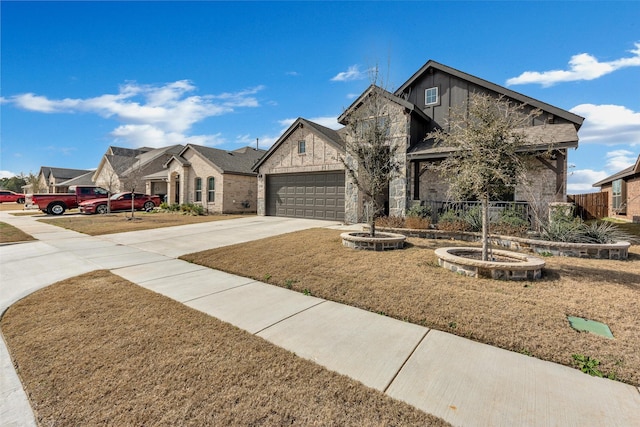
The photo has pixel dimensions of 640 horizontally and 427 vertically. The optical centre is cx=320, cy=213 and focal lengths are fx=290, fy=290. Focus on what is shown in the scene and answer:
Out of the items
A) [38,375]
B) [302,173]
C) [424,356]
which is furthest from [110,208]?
[424,356]

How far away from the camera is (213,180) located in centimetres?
2217

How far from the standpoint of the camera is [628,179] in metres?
17.5

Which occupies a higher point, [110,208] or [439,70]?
[439,70]

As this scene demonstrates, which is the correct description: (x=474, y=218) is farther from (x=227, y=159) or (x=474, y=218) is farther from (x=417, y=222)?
(x=227, y=159)

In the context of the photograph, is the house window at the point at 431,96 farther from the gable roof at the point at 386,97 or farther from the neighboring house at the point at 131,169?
the neighboring house at the point at 131,169

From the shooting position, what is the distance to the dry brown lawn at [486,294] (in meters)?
3.33

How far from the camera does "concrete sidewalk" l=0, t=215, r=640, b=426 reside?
235 cm

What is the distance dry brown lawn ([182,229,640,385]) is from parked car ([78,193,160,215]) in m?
19.1

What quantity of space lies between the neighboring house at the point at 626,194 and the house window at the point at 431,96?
10.9 metres

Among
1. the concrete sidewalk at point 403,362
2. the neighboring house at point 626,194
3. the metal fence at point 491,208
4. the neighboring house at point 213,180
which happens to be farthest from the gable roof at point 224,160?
the neighboring house at point 626,194

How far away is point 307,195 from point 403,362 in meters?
14.2

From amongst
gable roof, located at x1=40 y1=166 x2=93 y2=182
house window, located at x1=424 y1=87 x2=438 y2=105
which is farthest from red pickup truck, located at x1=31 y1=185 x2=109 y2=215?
gable roof, located at x1=40 y1=166 x2=93 y2=182

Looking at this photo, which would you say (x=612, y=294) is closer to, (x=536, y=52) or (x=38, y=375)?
(x=38, y=375)

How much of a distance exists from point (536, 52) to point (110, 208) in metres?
27.1
